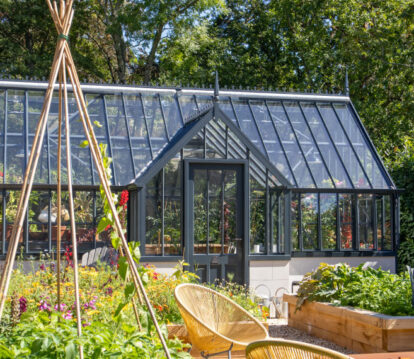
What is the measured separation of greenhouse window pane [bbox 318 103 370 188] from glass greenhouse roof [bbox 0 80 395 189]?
19mm

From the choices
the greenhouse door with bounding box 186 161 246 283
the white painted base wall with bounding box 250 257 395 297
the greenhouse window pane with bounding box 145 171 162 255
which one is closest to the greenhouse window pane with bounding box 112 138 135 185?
the greenhouse window pane with bounding box 145 171 162 255

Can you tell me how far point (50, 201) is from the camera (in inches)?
399

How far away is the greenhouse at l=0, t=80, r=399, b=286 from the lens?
9.92 meters

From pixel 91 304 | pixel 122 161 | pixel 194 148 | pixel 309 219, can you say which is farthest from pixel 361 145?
pixel 91 304

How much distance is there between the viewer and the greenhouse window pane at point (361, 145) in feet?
39.3

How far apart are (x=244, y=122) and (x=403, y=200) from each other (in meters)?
3.59

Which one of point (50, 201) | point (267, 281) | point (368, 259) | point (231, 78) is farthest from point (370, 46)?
point (50, 201)

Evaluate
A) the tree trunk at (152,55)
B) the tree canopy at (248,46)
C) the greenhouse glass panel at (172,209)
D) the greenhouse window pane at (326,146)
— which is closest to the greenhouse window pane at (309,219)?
the greenhouse window pane at (326,146)

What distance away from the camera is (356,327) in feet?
20.0

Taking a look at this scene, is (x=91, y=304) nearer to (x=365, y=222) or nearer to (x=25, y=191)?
(x=25, y=191)

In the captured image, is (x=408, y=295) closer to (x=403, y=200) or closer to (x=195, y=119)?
(x=195, y=119)

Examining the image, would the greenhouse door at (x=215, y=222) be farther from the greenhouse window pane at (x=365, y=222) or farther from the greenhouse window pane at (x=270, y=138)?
the greenhouse window pane at (x=365, y=222)

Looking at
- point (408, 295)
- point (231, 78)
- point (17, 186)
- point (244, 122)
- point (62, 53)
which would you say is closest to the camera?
point (62, 53)

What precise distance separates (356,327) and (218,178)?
445cm
